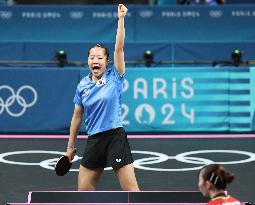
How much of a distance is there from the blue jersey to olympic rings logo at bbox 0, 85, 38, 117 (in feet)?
19.4

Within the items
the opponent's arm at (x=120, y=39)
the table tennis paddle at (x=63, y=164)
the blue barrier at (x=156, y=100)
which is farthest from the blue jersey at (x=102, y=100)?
the blue barrier at (x=156, y=100)

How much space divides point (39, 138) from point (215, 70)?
3.39m

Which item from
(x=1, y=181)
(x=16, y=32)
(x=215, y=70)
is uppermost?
(x=16, y=32)

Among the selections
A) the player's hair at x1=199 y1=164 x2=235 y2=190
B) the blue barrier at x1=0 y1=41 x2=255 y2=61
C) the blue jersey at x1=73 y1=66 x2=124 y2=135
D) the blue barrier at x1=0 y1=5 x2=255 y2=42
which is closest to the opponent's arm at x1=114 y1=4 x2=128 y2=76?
the blue jersey at x1=73 y1=66 x2=124 y2=135

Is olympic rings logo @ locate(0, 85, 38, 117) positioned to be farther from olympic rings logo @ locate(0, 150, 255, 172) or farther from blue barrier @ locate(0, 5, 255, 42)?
blue barrier @ locate(0, 5, 255, 42)

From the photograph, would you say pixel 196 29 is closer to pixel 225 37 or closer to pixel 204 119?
pixel 225 37

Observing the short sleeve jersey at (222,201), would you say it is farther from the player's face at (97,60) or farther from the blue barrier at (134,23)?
the blue barrier at (134,23)

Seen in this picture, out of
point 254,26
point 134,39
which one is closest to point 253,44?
point 254,26

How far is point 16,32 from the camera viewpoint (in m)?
16.2

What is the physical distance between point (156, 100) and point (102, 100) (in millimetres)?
6032

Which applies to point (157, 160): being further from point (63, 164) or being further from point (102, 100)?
point (102, 100)

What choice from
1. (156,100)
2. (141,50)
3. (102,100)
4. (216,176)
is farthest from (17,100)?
(216,176)

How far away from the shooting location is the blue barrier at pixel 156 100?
12219 mm

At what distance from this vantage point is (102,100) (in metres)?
6.30
